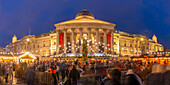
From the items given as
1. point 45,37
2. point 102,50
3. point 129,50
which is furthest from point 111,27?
point 45,37

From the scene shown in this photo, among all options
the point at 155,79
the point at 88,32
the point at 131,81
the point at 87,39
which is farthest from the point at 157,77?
the point at 87,39

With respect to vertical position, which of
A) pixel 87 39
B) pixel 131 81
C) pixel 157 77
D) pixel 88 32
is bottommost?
pixel 131 81

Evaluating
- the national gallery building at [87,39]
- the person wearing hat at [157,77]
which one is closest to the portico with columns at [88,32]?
the national gallery building at [87,39]

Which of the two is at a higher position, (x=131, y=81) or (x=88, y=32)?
(x=88, y=32)

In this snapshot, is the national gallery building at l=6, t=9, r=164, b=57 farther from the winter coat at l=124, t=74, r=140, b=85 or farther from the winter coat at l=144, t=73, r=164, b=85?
the winter coat at l=124, t=74, r=140, b=85

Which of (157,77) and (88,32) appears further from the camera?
(88,32)

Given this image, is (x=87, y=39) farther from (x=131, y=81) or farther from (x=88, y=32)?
(x=131, y=81)

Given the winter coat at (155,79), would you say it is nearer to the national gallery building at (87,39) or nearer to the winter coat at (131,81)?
the winter coat at (131,81)

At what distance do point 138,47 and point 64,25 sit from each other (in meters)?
46.8

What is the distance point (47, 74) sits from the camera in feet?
47.1

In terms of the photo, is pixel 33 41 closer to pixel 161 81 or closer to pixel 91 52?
pixel 91 52

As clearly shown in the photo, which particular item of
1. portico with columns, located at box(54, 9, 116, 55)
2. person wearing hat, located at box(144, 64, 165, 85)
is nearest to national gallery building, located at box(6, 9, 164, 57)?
portico with columns, located at box(54, 9, 116, 55)

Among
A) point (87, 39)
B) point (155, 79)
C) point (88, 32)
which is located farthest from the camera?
point (87, 39)

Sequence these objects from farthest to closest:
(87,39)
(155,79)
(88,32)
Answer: (87,39) < (88,32) < (155,79)
